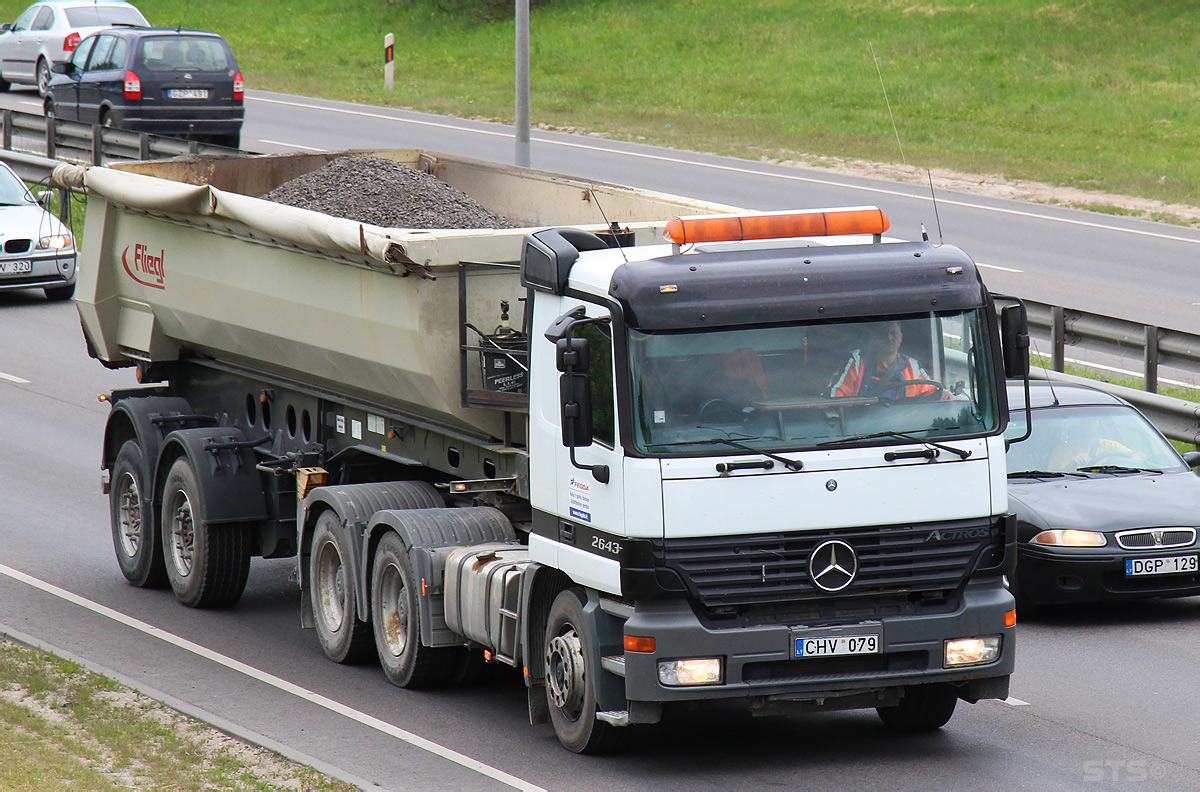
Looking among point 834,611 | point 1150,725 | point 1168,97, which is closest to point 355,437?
point 834,611

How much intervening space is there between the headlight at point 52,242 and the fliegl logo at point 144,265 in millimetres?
11137

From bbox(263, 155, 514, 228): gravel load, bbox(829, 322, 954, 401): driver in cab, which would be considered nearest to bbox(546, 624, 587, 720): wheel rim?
bbox(829, 322, 954, 401): driver in cab

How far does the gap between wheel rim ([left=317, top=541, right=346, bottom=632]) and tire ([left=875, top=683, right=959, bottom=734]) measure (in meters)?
3.28

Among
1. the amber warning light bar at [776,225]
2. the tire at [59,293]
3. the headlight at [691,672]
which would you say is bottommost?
the headlight at [691,672]

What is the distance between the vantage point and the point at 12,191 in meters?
24.0

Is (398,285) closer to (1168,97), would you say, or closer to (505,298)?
(505,298)

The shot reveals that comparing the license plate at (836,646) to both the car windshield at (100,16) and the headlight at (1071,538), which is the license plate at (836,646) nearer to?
the headlight at (1071,538)

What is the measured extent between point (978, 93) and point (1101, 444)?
27271 millimetres

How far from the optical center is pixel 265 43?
51.6m

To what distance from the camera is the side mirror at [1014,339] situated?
8.40 meters

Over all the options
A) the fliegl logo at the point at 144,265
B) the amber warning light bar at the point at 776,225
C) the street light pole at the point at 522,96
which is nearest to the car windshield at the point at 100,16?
the street light pole at the point at 522,96

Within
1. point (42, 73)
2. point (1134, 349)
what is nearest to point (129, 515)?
point (1134, 349)

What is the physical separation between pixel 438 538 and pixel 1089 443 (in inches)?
195

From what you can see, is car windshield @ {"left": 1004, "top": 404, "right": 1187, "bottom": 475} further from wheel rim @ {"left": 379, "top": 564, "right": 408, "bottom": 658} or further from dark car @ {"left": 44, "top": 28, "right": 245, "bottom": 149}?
dark car @ {"left": 44, "top": 28, "right": 245, "bottom": 149}
